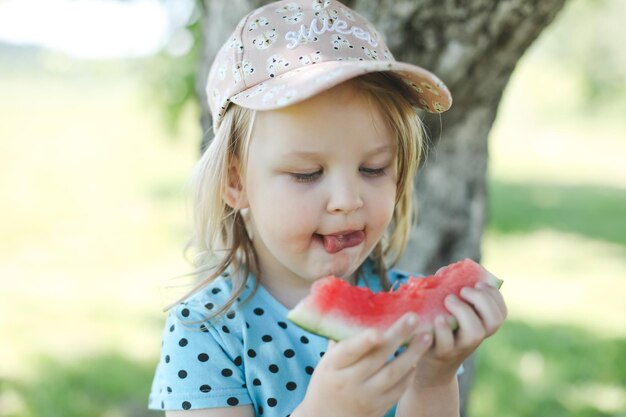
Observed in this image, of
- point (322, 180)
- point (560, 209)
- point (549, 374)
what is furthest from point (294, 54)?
point (560, 209)

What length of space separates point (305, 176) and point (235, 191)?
0.35 metres

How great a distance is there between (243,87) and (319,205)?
0.41 m

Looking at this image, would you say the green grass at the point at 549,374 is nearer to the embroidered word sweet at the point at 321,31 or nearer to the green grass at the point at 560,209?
the embroidered word sweet at the point at 321,31

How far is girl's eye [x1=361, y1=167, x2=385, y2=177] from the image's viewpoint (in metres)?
2.20

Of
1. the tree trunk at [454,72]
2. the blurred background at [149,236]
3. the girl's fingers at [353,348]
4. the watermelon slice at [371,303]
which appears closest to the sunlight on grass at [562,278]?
the blurred background at [149,236]

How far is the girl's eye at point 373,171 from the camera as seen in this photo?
2203 millimetres

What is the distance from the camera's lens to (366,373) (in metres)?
1.84

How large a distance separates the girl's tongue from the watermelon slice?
0.33ft

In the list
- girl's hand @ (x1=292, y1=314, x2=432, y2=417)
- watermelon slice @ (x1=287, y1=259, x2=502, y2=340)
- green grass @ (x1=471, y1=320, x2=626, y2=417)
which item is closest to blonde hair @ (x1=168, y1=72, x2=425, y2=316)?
watermelon slice @ (x1=287, y1=259, x2=502, y2=340)

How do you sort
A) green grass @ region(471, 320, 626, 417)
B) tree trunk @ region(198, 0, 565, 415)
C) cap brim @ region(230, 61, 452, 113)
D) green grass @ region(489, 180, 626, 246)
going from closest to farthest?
cap brim @ region(230, 61, 452, 113) < tree trunk @ region(198, 0, 565, 415) < green grass @ region(471, 320, 626, 417) < green grass @ region(489, 180, 626, 246)

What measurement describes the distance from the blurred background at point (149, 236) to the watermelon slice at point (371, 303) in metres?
0.86

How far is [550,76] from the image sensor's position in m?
20.6

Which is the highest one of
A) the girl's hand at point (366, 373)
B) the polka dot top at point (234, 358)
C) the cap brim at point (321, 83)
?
the cap brim at point (321, 83)

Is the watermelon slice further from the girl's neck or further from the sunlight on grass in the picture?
the sunlight on grass
